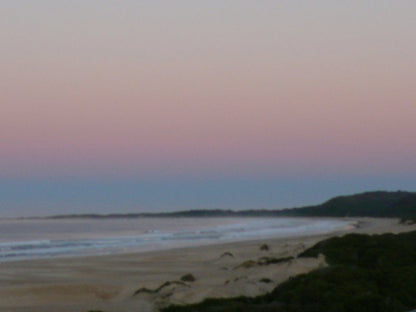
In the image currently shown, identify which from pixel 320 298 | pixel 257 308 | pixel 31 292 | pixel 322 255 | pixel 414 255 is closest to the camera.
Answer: pixel 257 308

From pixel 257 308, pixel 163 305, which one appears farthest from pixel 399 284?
pixel 163 305

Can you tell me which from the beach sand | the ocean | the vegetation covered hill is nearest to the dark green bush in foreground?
the beach sand

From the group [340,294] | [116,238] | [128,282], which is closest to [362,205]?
[116,238]

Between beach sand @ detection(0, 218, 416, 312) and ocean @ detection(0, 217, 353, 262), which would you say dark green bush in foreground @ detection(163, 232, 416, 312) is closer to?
beach sand @ detection(0, 218, 416, 312)

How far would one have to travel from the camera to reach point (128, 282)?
574 inches

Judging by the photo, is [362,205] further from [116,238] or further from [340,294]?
[340,294]

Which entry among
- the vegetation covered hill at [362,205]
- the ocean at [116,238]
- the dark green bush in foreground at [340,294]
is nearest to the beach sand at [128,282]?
the dark green bush in foreground at [340,294]

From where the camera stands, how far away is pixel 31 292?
12773mm

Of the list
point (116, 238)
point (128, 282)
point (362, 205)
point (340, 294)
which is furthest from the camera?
point (362, 205)

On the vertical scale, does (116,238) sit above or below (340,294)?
above

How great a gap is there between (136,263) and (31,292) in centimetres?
707

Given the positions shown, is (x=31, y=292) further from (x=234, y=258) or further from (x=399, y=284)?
(x=234, y=258)

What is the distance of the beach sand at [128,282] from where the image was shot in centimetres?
1127

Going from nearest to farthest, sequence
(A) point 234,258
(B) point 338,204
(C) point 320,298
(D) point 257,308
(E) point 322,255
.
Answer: (D) point 257,308 < (C) point 320,298 < (E) point 322,255 < (A) point 234,258 < (B) point 338,204
